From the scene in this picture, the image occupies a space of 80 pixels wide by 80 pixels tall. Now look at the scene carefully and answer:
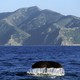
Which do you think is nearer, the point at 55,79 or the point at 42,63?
the point at 55,79

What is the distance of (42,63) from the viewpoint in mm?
50594

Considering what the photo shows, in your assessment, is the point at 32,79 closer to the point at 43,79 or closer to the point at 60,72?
the point at 43,79

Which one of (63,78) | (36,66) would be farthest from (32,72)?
(63,78)

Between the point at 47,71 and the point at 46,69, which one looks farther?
the point at 47,71

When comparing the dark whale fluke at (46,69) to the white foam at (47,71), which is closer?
the dark whale fluke at (46,69)

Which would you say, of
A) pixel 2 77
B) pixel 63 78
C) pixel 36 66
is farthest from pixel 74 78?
pixel 2 77

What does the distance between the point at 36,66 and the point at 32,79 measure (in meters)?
4.54

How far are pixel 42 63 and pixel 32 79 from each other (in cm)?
440

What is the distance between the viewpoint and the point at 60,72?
52.2 m

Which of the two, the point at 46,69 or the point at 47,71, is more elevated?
the point at 46,69

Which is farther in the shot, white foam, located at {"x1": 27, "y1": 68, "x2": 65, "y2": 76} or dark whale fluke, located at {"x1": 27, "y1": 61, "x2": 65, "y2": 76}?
white foam, located at {"x1": 27, "y1": 68, "x2": 65, "y2": 76}

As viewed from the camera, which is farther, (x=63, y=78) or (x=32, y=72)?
(x=32, y=72)

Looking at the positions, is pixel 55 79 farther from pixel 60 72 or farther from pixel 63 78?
pixel 60 72

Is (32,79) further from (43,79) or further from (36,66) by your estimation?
(36,66)
